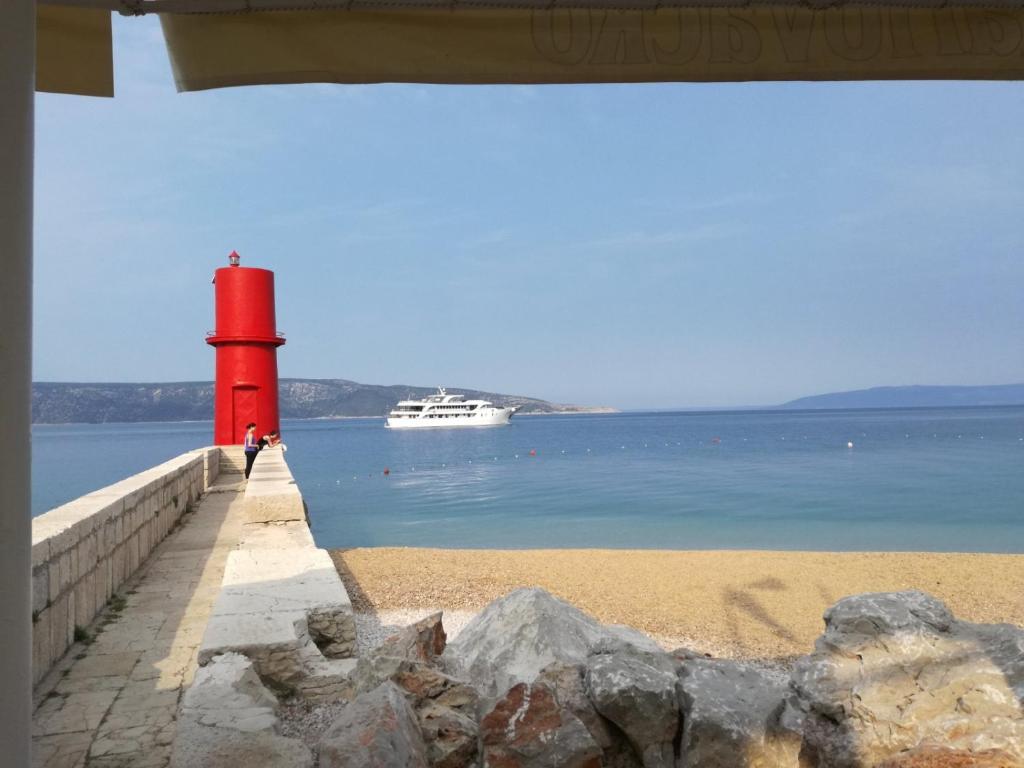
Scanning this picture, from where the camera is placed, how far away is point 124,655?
191 inches

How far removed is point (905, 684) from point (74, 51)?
343 centimetres

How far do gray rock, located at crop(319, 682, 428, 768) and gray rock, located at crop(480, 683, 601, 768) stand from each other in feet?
0.89

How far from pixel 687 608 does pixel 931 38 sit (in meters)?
7.81

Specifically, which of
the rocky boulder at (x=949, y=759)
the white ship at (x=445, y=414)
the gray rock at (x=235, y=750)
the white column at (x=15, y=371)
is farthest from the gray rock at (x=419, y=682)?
the white ship at (x=445, y=414)

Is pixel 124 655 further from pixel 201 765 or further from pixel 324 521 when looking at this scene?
pixel 324 521

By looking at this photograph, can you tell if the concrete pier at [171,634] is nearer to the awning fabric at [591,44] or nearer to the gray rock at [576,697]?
the gray rock at [576,697]

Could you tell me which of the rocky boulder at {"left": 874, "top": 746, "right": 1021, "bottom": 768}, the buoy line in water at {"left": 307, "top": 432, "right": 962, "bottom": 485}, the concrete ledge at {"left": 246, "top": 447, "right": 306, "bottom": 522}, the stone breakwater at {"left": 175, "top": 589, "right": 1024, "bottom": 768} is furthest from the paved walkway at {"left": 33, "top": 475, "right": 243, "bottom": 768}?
the buoy line in water at {"left": 307, "top": 432, "right": 962, "bottom": 485}

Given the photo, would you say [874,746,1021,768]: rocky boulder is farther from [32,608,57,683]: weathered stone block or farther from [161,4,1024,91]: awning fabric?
[32,608,57,683]: weathered stone block

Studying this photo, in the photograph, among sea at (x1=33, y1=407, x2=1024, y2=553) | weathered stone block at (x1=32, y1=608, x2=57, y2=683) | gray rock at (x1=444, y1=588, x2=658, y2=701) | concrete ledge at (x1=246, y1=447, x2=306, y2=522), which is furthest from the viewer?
sea at (x1=33, y1=407, x2=1024, y2=553)

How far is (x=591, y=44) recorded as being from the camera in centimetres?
234

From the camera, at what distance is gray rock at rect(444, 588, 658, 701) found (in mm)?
4102

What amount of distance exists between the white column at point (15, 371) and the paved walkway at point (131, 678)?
195cm

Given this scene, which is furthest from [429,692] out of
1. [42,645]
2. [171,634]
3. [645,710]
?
[171,634]

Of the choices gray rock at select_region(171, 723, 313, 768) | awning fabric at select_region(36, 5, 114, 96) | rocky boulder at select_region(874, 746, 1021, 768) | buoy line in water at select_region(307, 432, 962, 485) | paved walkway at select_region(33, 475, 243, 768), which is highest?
awning fabric at select_region(36, 5, 114, 96)
